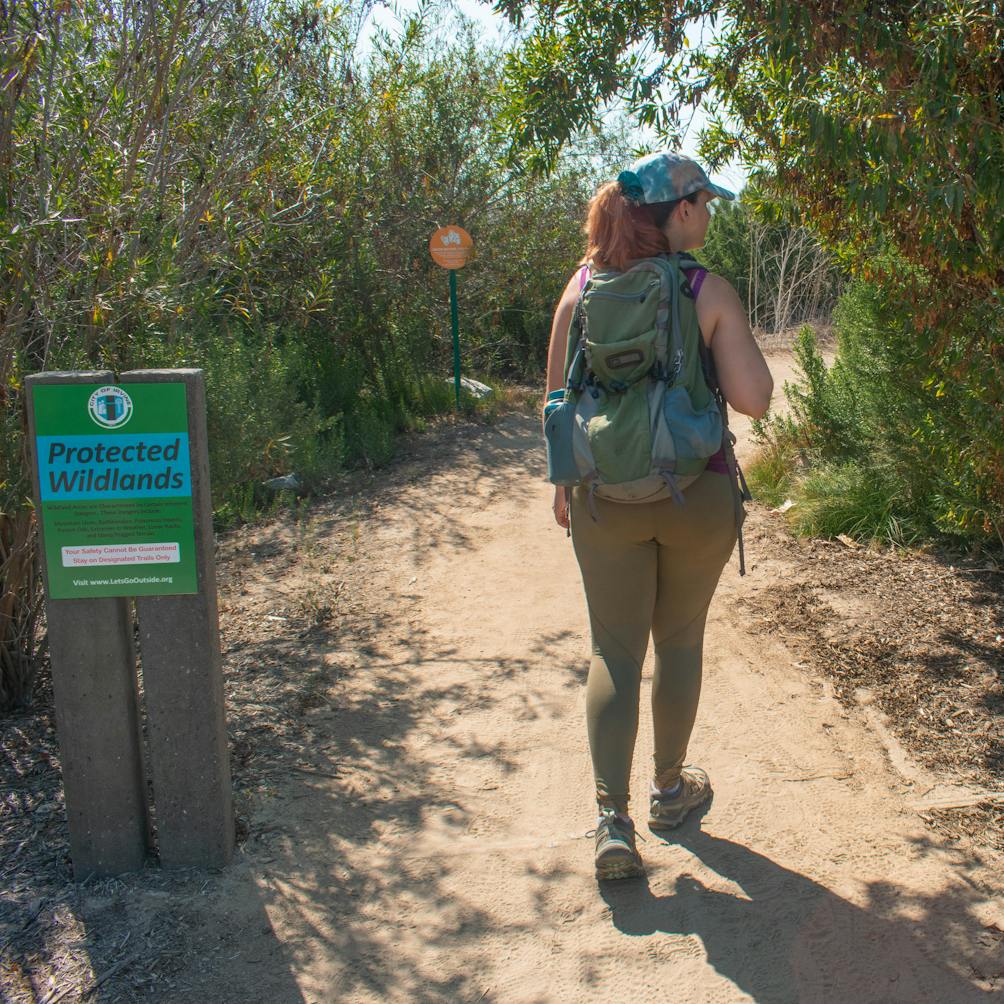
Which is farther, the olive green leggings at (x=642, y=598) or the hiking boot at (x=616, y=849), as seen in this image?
the hiking boot at (x=616, y=849)

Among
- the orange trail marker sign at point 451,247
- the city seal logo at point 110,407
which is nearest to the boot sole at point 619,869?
the city seal logo at point 110,407

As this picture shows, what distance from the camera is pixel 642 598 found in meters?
2.99

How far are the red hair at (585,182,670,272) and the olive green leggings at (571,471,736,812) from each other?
0.61 meters

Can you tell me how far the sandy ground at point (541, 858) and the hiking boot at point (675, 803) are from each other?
42 millimetres

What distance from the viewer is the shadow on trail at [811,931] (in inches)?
104

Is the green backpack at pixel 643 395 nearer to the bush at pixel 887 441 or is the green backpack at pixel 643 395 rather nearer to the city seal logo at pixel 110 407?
the city seal logo at pixel 110 407

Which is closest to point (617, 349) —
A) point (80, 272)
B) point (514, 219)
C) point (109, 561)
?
point (109, 561)

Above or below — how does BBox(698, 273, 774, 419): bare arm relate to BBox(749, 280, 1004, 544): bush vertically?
above

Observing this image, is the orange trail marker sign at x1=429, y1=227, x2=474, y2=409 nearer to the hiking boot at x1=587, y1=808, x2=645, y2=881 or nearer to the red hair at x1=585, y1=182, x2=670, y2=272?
the red hair at x1=585, y1=182, x2=670, y2=272

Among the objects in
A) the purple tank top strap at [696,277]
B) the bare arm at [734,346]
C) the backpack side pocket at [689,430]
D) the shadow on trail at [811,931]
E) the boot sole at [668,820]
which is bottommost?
the shadow on trail at [811,931]

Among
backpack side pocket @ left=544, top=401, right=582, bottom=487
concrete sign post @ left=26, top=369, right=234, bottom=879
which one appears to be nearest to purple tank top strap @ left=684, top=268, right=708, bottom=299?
backpack side pocket @ left=544, top=401, right=582, bottom=487

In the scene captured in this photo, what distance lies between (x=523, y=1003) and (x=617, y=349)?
162cm

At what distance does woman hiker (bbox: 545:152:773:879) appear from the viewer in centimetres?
283

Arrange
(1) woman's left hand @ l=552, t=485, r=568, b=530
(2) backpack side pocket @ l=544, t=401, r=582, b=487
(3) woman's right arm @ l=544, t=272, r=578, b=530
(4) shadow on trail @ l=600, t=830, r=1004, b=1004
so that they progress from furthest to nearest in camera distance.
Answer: (1) woman's left hand @ l=552, t=485, r=568, b=530 → (3) woman's right arm @ l=544, t=272, r=578, b=530 → (2) backpack side pocket @ l=544, t=401, r=582, b=487 → (4) shadow on trail @ l=600, t=830, r=1004, b=1004
